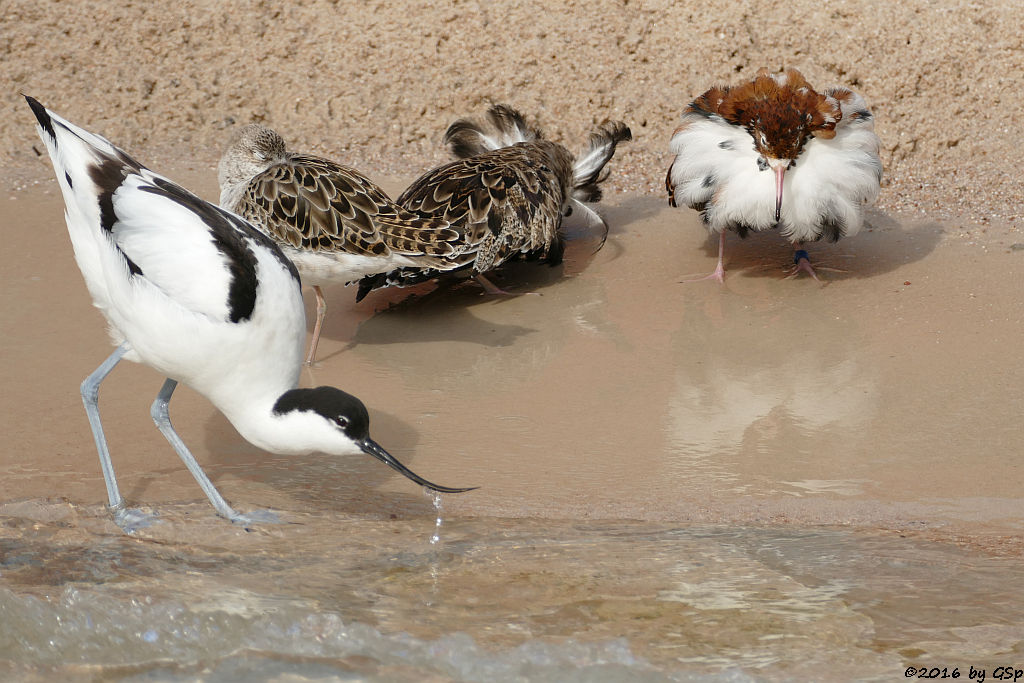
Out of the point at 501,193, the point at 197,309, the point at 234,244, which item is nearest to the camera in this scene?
the point at 197,309

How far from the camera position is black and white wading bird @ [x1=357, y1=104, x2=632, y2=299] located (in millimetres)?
6078

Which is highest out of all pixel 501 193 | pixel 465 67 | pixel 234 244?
pixel 465 67

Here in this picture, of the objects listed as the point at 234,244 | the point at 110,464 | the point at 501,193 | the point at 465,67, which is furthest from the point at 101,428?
the point at 465,67

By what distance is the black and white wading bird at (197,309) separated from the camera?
397 centimetres

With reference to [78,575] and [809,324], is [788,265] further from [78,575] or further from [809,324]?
[78,575]

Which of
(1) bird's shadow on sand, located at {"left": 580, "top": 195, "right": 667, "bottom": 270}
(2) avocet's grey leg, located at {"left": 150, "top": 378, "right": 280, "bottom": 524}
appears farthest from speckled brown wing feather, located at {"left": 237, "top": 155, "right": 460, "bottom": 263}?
(1) bird's shadow on sand, located at {"left": 580, "top": 195, "right": 667, "bottom": 270}

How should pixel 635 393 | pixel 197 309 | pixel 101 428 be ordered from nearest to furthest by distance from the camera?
pixel 197 309 → pixel 101 428 → pixel 635 393

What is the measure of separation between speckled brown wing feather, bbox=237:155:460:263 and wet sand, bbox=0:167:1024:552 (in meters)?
0.56

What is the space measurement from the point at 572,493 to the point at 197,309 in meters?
1.55

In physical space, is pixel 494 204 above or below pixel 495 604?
above

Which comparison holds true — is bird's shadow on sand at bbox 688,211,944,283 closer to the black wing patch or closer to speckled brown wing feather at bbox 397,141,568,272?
speckled brown wing feather at bbox 397,141,568,272

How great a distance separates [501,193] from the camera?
6332mm

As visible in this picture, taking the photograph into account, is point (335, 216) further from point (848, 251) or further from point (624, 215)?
point (848, 251)

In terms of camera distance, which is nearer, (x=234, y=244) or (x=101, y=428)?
(x=234, y=244)
